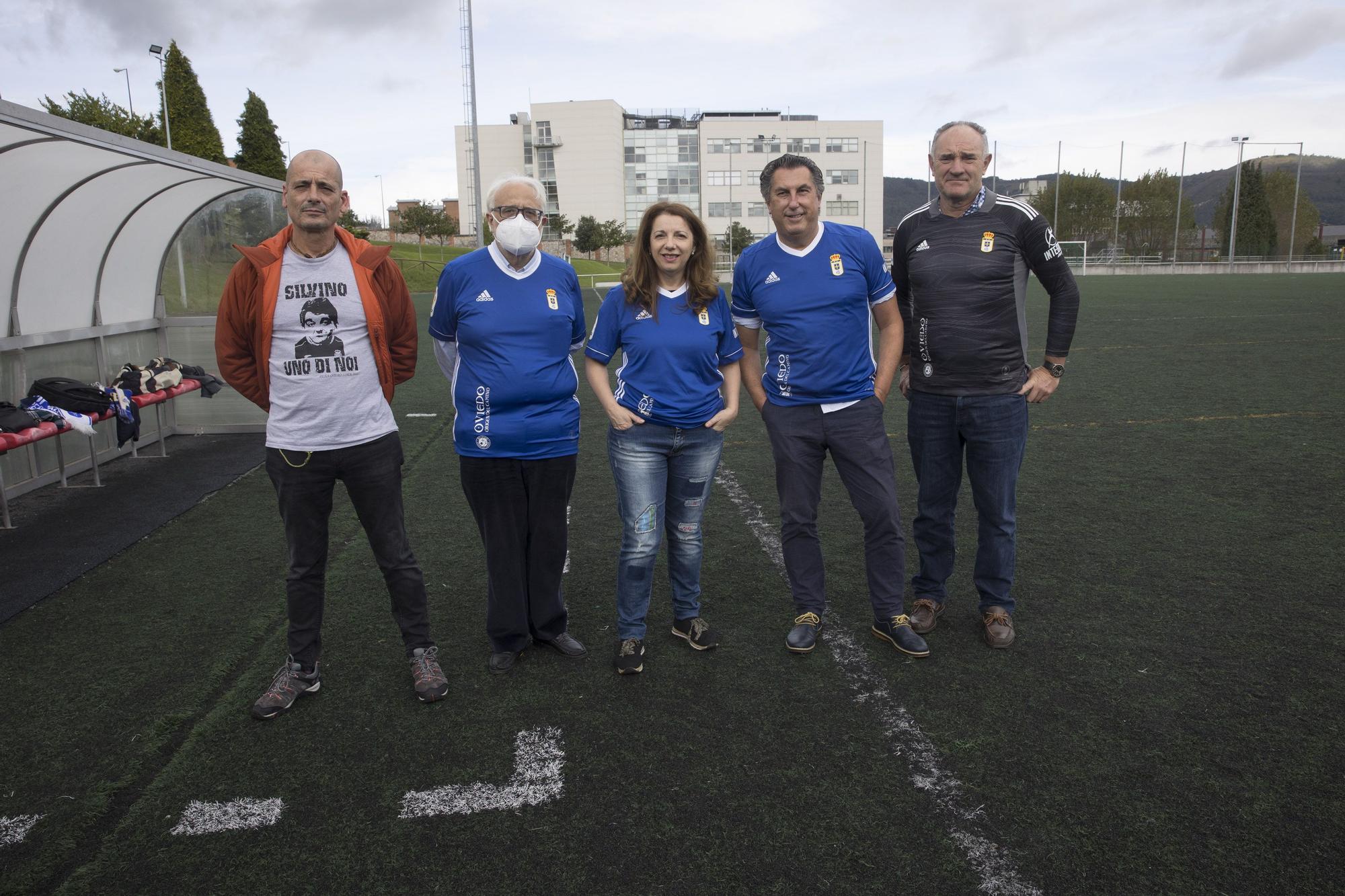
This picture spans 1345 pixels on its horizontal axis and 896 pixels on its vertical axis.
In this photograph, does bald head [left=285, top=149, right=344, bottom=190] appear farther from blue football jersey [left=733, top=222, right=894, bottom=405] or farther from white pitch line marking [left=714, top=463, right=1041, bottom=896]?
white pitch line marking [left=714, top=463, right=1041, bottom=896]

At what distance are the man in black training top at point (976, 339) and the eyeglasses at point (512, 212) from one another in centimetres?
140

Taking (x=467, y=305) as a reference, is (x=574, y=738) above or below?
below

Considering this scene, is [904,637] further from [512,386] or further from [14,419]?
[14,419]

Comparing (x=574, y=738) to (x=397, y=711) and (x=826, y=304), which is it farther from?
(x=826, y=304)

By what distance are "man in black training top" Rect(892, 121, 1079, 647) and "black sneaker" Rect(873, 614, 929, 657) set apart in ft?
0.52

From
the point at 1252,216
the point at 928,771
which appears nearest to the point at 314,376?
the point at 928,771

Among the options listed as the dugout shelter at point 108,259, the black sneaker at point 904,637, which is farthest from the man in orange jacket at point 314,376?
the dugout shelter at point 108,259

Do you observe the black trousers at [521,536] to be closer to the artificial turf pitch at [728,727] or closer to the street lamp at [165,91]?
the artificial turf pitch at [728,727]

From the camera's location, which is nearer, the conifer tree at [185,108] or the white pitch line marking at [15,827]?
the white pitch line marking at [15,827]

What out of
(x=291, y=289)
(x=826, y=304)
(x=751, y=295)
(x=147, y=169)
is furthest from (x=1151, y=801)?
(x=147, y=169)

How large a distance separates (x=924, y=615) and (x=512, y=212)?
2.36 meters

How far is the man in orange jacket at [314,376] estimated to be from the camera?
316 centimetres

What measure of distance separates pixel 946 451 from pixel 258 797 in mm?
2844

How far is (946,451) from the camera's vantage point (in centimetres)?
384
